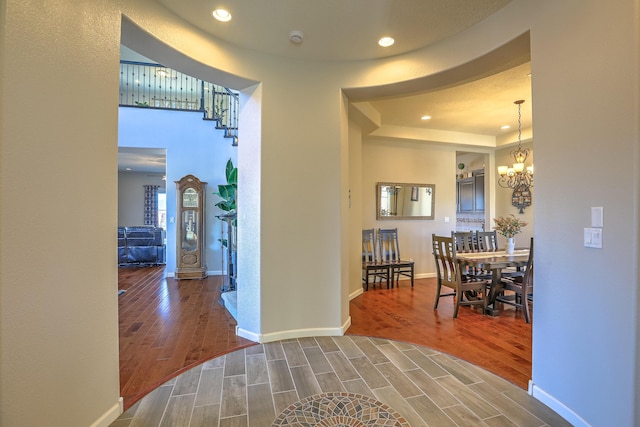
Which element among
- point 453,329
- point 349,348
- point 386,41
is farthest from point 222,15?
point 453,329

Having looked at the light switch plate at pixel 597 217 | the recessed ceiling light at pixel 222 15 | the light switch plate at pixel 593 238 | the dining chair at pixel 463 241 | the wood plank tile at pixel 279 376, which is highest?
the recessed ceiling light at pixel 222 15

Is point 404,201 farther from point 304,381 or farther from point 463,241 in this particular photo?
point 304,381

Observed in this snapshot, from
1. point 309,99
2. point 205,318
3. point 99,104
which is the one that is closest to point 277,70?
point 309,99

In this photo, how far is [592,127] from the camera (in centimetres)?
171

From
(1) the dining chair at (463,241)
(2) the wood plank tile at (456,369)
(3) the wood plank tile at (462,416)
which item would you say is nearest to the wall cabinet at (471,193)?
(1) the dining chair at (463,241)

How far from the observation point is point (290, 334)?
10.2ft

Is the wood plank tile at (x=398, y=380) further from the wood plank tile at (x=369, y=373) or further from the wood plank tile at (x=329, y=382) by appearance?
the wood plank tile at (x=329, y=382)

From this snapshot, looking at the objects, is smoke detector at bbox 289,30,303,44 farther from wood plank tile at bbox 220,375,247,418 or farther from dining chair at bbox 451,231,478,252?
dining chair at bbox 451,231,478,252

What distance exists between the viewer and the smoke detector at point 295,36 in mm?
2619

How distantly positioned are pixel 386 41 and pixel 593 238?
87.6 inches

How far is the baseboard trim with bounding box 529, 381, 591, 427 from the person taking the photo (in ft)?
5.90

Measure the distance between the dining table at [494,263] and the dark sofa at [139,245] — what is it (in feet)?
22.0

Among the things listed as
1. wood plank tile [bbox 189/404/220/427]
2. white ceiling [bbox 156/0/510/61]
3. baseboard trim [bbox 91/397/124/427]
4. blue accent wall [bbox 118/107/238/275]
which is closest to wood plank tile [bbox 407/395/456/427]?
wood plank tile [bbox 189/404/220/427]

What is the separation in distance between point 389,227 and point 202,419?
461 cm
